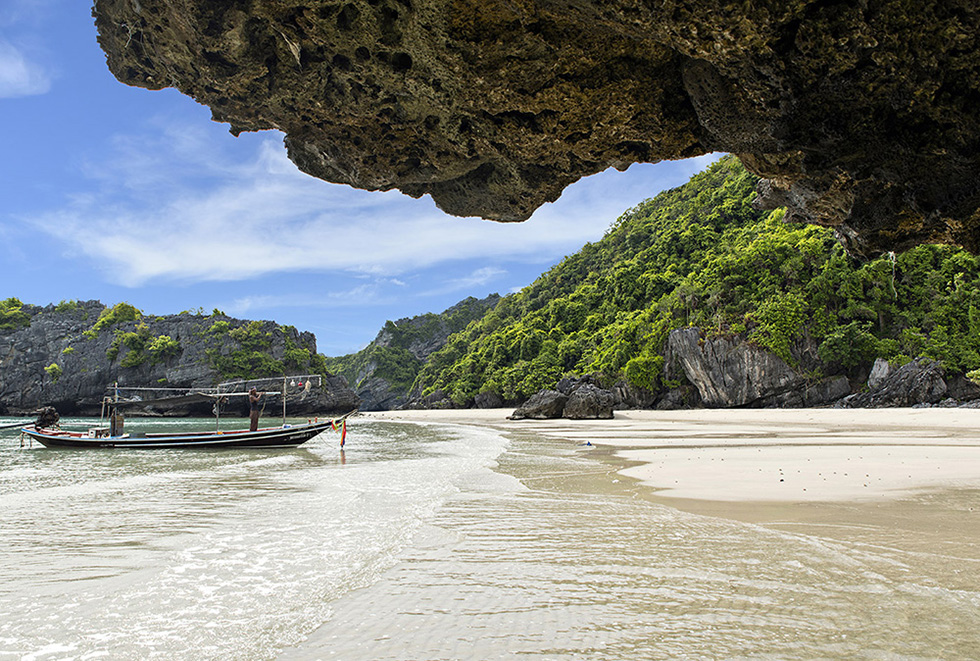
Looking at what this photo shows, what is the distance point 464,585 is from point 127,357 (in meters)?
77.2

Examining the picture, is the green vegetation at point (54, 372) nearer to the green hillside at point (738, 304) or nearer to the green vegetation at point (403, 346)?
the green hillside at point (738, 304)

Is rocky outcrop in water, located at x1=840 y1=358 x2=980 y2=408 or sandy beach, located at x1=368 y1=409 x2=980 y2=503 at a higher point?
rocky outcrop in water, located at x1=840 y1=358 x2=980 y2=408

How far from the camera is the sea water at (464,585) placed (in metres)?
2.29

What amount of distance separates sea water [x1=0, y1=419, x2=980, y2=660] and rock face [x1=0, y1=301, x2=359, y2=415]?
62.2m

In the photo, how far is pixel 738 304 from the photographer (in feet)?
126

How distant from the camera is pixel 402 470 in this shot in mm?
9211

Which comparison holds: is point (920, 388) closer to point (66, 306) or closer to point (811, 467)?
point (811, 467)

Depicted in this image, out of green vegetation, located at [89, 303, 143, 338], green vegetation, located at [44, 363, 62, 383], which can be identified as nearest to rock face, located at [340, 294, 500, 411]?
green vegetation, located at [89, 303, 143, 338]

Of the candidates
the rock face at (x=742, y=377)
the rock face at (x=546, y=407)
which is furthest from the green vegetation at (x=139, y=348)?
the rock face at (x=742, y=377)

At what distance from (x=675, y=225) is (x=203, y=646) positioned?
67.6 m

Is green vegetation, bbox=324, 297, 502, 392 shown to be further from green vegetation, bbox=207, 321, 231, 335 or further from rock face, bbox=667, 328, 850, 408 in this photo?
rock face, bbox=667, 328, 850, 408

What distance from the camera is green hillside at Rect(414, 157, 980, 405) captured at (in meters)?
32.3

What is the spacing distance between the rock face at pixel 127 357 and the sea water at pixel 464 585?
6220 centimetres

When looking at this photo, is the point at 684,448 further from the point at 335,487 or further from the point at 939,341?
the point at 939,341
